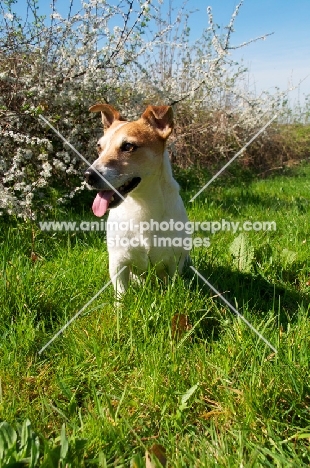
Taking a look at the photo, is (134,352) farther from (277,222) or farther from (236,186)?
(236,186)

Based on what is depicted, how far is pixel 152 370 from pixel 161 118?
1.59 m

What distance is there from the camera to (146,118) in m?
2.65

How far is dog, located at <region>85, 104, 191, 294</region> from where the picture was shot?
2432 millimetres

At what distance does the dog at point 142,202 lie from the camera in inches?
95.7

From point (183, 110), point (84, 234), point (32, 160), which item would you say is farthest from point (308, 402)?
point (183, 110)

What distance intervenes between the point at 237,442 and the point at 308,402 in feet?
1.14

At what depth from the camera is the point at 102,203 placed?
2.39 m

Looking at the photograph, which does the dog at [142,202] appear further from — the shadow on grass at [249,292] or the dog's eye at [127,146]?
the shadow on grass at [249,292]

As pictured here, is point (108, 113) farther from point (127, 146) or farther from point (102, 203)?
point (102, 203)

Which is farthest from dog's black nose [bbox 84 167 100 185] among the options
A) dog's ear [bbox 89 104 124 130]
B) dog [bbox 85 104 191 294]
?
dog's ear [bbox 89 104 124 130]

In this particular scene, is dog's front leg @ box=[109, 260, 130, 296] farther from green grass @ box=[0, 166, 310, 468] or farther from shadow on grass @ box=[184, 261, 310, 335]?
shadow on grass @ box=[184, 261, 310, 335]

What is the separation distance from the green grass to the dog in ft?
0.57

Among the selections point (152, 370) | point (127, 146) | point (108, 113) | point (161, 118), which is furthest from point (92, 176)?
point (152, 370)

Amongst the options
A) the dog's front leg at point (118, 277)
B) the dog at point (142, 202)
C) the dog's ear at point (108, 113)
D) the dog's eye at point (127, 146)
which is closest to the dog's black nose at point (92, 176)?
the dog at point (142, 202)
